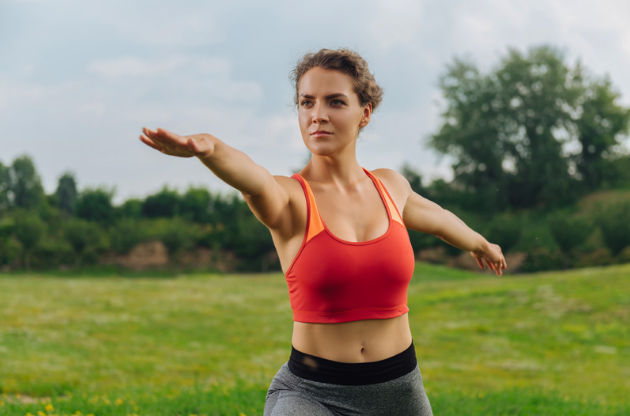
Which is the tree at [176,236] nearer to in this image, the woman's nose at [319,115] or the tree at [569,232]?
the tree at [569,232]

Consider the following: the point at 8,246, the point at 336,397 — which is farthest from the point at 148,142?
the point at 8,246

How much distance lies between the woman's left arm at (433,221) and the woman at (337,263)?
369 millimetres

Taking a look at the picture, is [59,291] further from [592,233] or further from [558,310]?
[592,233]

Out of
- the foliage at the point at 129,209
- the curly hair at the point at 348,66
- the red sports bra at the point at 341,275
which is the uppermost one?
the foliage at the point at 129,209

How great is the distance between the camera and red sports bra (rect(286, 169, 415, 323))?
243 centimetres

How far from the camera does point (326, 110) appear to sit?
2.61 metres

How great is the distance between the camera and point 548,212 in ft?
140

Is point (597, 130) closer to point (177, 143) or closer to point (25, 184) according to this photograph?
point (25, 184)

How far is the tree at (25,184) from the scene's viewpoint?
152ft

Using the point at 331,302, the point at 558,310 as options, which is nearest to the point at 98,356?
the point at 331,302

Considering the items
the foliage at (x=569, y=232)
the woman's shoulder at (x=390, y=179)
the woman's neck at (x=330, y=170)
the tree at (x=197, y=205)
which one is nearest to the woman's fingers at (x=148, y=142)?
the woman's neck at (x=330, y=170)

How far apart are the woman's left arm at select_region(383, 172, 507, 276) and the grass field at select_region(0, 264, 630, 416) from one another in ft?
9.85

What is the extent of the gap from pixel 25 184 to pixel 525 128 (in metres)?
41.1

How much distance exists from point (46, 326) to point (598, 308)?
14842 millimetres
